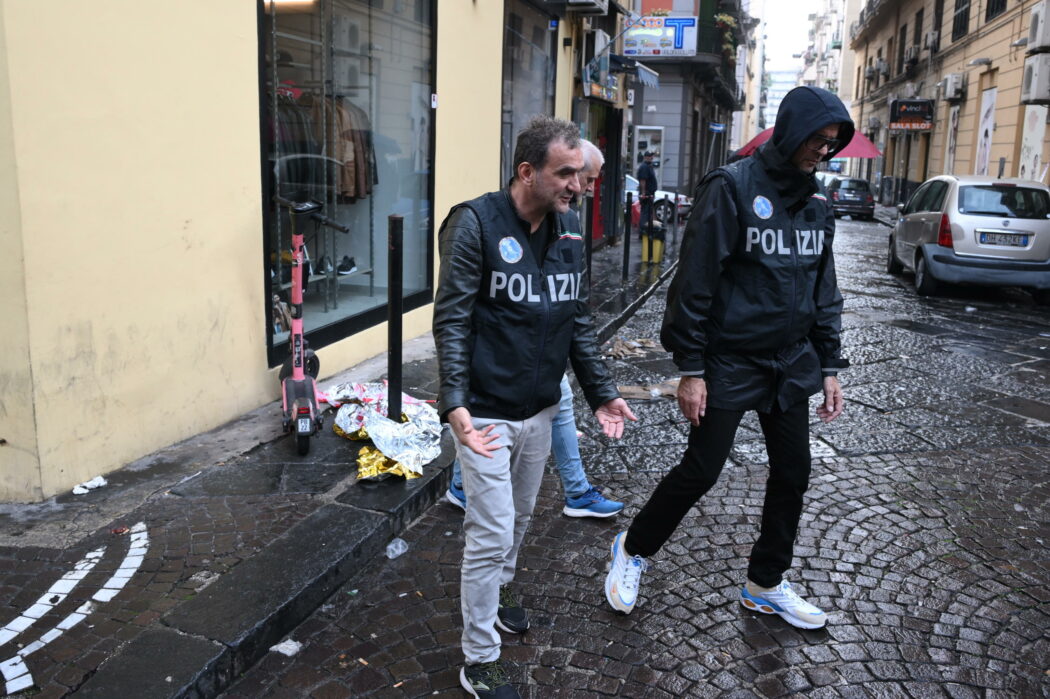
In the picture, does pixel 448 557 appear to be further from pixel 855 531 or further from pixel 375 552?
pixel 855 531

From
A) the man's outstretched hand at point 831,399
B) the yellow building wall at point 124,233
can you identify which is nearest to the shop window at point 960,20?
the yellow building wall at point 124,233

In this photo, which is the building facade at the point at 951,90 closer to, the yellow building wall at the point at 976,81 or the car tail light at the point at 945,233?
the yellow building wall at the point at 976,81

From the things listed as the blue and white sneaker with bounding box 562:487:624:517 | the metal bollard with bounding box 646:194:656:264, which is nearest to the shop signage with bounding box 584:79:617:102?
the metal bollard with bounding box 646:194:656:264

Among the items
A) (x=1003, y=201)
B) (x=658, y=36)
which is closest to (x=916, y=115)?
(x=658, y=36)

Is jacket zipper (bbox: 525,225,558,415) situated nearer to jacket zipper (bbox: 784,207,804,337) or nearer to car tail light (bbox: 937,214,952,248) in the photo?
jacket zipper (bbox: 784,207,804,337)

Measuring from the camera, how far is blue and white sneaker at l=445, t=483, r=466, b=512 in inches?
171

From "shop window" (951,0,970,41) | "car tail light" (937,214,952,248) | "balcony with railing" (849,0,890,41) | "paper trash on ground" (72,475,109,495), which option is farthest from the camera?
"balcony with railing" (849,0,890,41)

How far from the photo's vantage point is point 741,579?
11.9 ft

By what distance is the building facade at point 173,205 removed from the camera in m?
3.75

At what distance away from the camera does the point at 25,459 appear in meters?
3.84

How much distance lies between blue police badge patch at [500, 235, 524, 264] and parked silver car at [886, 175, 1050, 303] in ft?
34.2

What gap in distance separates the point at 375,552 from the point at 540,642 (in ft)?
3.26

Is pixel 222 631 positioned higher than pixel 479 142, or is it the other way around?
pixel 479 142

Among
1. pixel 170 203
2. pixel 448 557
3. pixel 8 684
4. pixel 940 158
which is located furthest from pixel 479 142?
pixel 940 158
